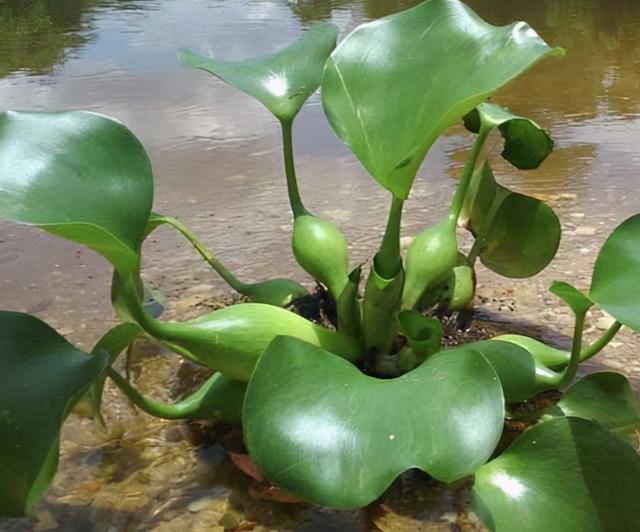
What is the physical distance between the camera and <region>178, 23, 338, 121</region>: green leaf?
1022 mm

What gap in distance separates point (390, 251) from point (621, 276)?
0.68 ft

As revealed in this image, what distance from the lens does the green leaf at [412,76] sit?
0.67 m

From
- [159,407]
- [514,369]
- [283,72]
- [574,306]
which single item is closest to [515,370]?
[514,369]

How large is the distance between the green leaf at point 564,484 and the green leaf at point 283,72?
497 mm

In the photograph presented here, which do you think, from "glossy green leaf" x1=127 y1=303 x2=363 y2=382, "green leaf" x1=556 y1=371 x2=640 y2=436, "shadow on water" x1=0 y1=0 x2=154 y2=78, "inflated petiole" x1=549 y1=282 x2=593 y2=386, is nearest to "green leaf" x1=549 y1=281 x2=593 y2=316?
"inflated petiole" x1=549 y1=282 x2=593 y2=386

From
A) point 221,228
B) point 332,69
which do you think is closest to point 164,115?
point 221,228

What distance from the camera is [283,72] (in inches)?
41.4

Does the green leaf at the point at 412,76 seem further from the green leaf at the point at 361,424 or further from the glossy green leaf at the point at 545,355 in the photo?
the glossy green leaf at the point at 545,355

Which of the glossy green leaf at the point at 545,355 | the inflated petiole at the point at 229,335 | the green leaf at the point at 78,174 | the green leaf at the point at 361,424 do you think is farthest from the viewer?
the glossy green leaf at the point at 545,355

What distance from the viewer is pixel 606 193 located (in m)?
1.63

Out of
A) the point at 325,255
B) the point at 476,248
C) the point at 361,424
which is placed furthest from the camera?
the point at 476,248

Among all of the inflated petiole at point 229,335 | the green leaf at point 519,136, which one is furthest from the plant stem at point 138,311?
the green leaf at point 519,136

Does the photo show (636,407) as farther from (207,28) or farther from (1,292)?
(207,28)

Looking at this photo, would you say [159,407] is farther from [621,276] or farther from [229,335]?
[621,276]
